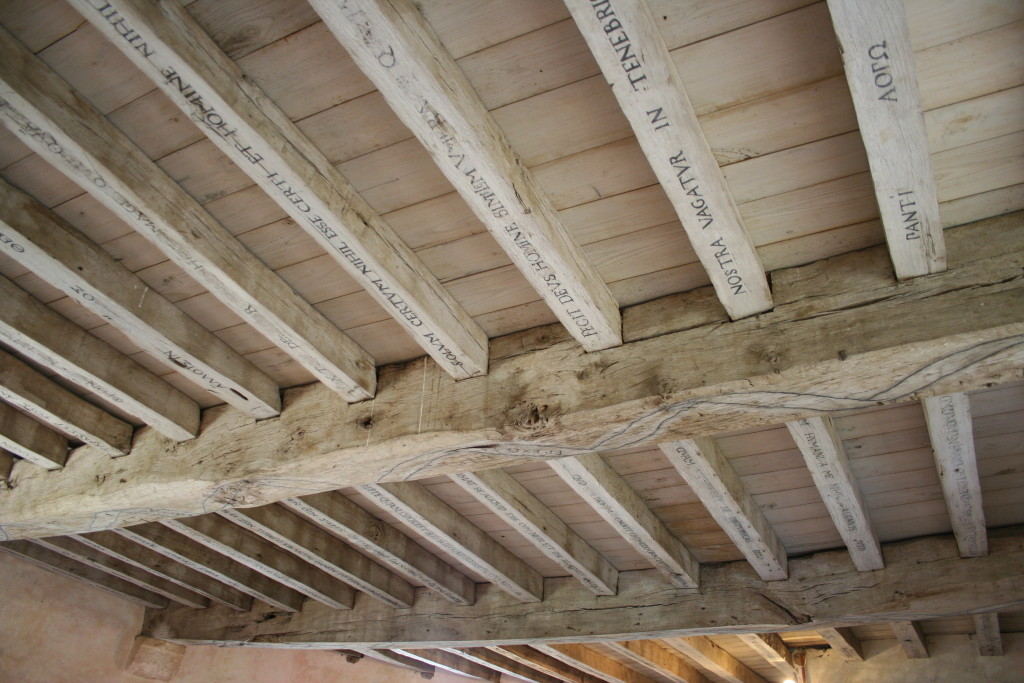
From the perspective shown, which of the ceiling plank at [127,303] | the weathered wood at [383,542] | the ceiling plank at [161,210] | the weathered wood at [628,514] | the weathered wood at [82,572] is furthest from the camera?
the weathered wood at [82,572]

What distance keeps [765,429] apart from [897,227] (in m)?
1.17

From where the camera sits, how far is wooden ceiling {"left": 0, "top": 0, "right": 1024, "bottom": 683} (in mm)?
1514

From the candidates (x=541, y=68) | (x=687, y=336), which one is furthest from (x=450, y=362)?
(x=541, y=68)

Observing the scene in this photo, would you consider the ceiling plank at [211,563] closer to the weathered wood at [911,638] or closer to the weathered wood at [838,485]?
the weathered wood at [838,485]

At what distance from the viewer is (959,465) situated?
2492 mm

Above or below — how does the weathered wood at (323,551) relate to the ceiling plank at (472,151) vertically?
below

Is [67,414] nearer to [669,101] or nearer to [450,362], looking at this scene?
[450,362]

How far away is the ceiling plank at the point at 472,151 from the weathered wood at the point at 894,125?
0.72 meters

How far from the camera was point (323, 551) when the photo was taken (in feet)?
12.4

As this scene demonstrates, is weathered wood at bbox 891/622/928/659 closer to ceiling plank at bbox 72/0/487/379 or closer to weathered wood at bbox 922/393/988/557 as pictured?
weathered wood at bbox 922/393/988/557

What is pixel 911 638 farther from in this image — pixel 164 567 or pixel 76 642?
pixel 76 642

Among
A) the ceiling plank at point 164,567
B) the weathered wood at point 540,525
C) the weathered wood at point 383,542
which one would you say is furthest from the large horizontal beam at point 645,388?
the ceiling plank at point 164,567

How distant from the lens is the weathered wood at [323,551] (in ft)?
11.1

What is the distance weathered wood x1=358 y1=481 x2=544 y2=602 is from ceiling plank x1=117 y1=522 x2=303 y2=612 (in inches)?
52.6
